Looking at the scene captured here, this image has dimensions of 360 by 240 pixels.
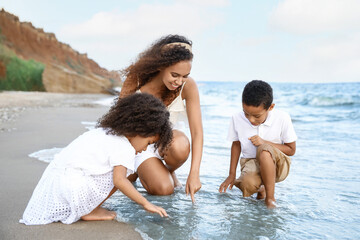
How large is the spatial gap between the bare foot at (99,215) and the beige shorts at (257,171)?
1.09 m

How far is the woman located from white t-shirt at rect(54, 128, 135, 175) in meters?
0.68

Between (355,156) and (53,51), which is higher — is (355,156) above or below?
below

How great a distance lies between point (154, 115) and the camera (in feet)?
7.42

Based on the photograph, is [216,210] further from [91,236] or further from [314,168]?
[314,168]

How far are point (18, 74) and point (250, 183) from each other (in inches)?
791

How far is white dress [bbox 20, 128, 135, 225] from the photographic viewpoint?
2.18m

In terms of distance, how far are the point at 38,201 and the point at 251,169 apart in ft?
5.26

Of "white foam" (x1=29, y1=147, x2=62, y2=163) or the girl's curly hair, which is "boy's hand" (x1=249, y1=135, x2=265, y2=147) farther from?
"white foam" (x1=29, y1=147, x2=62, y2=163)

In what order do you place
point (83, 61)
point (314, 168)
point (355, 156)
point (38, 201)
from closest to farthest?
point (38, 201) < point (314, 168) < point (355, 156) < point (83, 61)

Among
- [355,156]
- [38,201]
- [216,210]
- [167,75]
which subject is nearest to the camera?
[38,201]

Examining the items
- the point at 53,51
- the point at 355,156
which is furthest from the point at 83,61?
the point at 355,156

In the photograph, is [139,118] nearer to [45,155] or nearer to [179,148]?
[179,148]

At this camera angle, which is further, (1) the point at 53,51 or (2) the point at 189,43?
(1) the point at 53,51

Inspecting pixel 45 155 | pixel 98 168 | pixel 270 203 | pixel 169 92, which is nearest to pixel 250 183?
pixel 270 203
